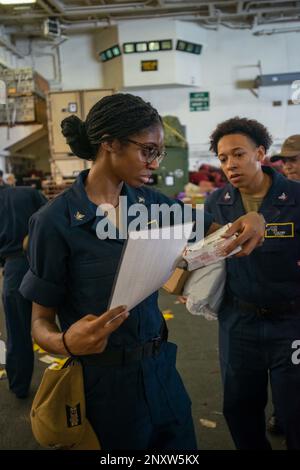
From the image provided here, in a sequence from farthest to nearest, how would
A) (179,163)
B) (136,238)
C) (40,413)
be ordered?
1. (179,163)
2. (40,413)
3. (136,238)

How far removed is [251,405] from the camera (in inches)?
62.9

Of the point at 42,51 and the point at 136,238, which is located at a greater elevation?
the point at 42,51

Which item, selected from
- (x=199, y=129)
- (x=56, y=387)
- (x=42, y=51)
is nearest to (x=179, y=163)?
(x=199, y=129)

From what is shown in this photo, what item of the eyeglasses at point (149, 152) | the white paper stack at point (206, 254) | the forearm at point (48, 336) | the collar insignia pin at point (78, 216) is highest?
the eyeglasses at point (149, 152)

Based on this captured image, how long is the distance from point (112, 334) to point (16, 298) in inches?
67.7

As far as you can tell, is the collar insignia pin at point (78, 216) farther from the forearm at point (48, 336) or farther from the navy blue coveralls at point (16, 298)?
the navy blue coveralls at point (16, 298)

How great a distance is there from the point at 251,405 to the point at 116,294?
1.08 meters

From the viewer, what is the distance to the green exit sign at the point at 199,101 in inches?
325

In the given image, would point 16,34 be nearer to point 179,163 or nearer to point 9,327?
point 179,163

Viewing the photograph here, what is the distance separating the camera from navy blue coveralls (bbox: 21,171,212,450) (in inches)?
39.5

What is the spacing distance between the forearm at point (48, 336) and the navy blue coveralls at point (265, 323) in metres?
0.78

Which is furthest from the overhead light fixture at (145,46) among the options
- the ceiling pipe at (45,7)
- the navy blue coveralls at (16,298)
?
the navy blue coveralls at (16,298)
